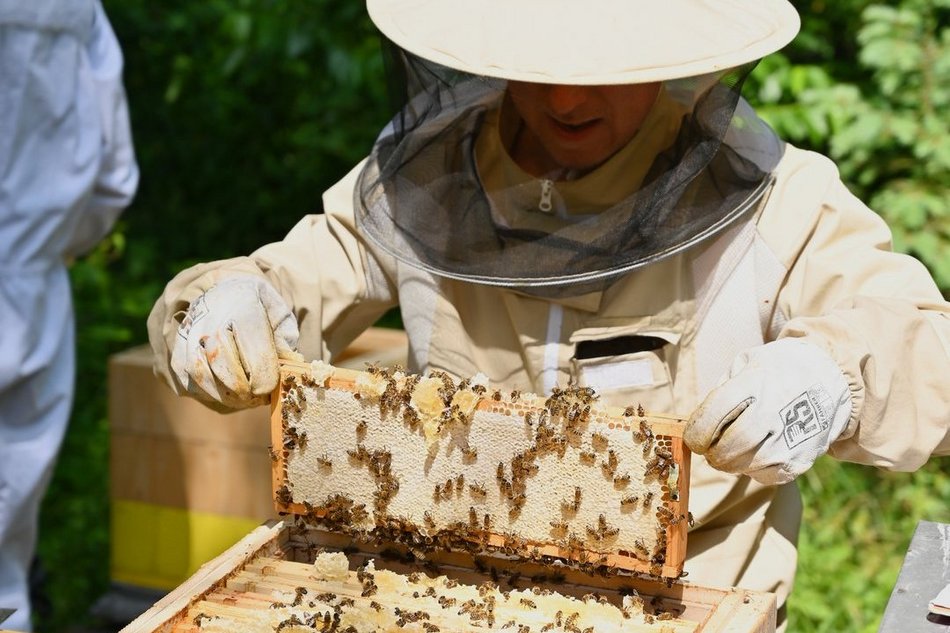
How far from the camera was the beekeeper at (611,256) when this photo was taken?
2.04 meters

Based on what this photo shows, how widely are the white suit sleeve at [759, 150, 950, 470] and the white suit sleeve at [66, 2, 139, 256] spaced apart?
8.50 feet

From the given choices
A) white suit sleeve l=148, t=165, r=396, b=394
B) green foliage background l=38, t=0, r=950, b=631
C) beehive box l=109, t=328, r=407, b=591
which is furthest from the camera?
green foliage background l=38, t=0, r=950, b=631

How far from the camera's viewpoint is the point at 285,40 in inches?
219

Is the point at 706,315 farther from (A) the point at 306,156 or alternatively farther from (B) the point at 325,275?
(A) the point at 306,156

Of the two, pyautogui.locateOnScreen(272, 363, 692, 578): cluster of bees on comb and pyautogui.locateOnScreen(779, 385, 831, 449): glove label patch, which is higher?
pyautogui.locateOnScreen(779, 385, 831, 449): glove label patch

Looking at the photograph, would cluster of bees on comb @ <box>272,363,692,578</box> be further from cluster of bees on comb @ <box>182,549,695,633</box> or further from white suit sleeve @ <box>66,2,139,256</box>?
white suit sleeve @ <box>66,2,139,256</box>

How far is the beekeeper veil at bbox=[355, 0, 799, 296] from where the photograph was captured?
2088mm

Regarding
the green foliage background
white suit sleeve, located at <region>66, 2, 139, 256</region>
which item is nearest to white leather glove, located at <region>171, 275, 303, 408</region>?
white suit sleeve, located at <region>66, 2, 139, 256</region>

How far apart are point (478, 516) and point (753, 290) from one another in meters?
0.67

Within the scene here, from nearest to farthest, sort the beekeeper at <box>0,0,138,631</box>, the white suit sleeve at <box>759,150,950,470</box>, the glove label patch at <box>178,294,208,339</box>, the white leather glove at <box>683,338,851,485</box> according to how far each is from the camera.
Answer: the white leather glove at <box>683,338,851,485</box> < the white suit sleeve at <box>759,150,950,470</box> < the glove label patch at <box>178,294,208,339</box> < the beekeeper at <box>0,0,138,631</box>

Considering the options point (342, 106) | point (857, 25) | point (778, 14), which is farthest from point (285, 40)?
point (778, 14)

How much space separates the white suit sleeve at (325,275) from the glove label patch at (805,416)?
38.5 inches

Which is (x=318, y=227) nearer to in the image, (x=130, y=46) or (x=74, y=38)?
(x=74, y=38)

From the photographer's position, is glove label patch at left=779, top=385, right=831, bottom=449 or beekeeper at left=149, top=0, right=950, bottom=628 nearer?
glove label patch at left=779, top=385, right=831, bottom=449
